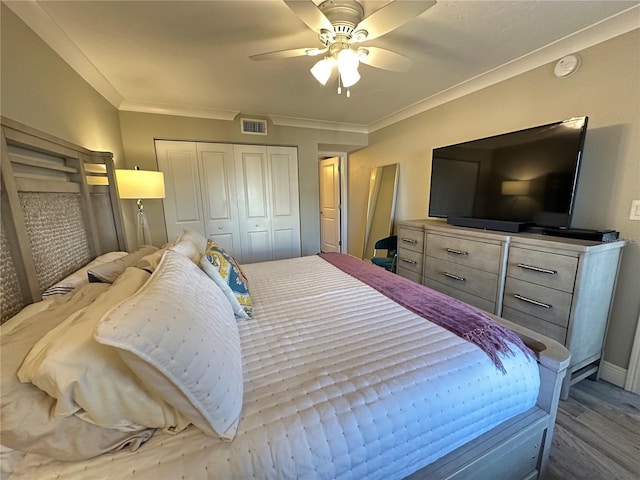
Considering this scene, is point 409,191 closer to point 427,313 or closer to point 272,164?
point 272,164

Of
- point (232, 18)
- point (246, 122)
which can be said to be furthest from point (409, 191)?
point (232, 18)

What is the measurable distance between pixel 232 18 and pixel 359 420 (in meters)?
2.09

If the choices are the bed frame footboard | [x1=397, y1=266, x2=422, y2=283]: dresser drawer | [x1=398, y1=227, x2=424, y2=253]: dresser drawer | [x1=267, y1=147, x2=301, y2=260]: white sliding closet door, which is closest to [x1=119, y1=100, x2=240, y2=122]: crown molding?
[x1=267, y1=147, x2=301, y2=260]: white sliding closet door

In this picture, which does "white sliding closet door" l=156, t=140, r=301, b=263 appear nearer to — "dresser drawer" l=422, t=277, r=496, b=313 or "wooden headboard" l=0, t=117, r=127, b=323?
"wooden headboard" l=0, t=117, r=127, b=323

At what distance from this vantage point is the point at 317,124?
3676 millimetres

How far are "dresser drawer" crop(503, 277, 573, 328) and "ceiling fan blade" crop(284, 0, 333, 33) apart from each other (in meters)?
2.00

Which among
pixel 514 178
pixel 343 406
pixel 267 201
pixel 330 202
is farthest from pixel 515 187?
pixel 330 202

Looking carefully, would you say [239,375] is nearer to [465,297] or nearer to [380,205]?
[465,297]

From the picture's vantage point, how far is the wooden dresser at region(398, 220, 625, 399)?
1534 mm

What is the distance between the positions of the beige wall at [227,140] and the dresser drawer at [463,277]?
1.93 m

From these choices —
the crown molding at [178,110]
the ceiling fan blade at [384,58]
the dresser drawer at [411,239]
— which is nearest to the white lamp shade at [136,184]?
the crown molding at [178,110]

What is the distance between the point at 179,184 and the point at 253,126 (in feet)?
3.91

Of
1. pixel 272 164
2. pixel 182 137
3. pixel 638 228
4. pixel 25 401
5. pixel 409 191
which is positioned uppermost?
pixel 182 137

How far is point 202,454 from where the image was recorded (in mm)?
659
